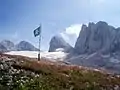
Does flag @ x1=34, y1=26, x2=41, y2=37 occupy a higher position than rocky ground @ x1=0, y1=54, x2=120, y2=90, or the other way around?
flag @ x1=34, y1=26, x2=41, y2=37

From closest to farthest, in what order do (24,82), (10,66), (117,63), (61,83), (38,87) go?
(38,87) < (24,82) < (61,83) < (10,66) < (117,63)

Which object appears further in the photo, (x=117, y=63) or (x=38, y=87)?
(x=117, y=63)

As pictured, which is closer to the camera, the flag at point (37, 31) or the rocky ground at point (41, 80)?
the rocky ground at point (41, 80)

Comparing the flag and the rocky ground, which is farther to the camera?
the flag

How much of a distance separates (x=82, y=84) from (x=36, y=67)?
7187 mm

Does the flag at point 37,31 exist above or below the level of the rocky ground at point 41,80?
above

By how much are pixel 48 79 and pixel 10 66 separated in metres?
5.61

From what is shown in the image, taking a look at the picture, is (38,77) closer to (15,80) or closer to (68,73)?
(15,80)

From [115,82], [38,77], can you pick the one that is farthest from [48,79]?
[115,82]

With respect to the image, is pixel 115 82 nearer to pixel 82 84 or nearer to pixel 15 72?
pixel 82 84

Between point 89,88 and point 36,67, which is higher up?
point 36,67

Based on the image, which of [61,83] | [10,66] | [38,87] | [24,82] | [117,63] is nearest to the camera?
[38,87]

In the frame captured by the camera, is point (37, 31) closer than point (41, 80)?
No

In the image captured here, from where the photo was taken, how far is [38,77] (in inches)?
1125
